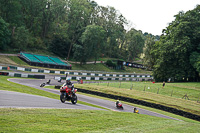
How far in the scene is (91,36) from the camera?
8494 centimetres

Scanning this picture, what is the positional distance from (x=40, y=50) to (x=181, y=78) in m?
51.4

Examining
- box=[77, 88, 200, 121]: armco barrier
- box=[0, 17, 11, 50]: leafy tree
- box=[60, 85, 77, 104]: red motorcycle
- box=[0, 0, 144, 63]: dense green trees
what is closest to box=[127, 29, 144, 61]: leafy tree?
box=[0, 0, 144, 63]: dense green trees

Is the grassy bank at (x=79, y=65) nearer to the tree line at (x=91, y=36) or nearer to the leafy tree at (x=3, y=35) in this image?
the tree line at (x=91, y=36)

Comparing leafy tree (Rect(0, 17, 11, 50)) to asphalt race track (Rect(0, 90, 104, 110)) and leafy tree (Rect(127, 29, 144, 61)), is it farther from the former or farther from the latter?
leafy tree (Rect(127, 29, 144, 61))

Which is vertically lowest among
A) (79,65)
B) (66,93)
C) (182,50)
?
(66,93)

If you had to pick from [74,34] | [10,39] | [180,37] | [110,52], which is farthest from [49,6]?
[180,37]

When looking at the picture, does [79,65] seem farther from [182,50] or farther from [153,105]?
[153,105]

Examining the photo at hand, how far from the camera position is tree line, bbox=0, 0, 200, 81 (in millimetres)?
57625

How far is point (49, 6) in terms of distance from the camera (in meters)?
89.0

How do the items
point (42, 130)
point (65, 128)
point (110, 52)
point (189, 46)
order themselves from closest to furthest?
1. point (42, 130)
2. point (65, 128)
3. point (189, 46)
4. point (110, 52)

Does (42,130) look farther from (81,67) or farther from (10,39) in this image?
(81,67)

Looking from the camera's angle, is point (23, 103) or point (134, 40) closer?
point (23, 103)

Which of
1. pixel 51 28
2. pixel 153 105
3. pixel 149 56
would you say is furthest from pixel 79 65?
pixel 153 105

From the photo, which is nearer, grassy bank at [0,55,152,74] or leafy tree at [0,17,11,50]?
grassy bank at [0,55,152,74]
